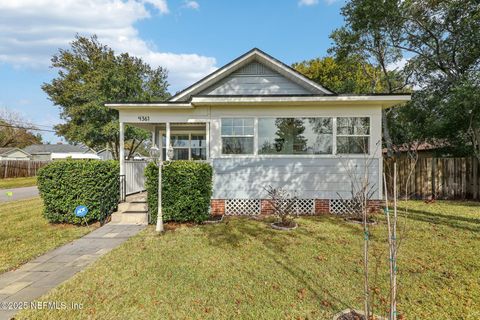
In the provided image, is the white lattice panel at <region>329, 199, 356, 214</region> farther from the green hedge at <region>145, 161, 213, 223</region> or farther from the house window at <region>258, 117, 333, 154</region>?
the green hedge at <region>145, 161, 213, 223</region>

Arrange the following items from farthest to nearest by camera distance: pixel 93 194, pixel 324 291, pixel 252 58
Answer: pixel 252 58, pixel 93 194, pixel 324 291

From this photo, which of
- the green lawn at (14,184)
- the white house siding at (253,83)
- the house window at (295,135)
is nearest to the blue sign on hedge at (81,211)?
the house window at (295,135)

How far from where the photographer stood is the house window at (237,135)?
9.01 metres

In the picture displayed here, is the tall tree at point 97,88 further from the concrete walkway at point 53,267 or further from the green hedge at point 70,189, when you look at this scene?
the concrete walkway at point 53,267

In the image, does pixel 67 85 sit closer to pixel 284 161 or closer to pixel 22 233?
pixel 22 233

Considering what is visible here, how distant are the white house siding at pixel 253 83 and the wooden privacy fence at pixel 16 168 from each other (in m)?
26.3

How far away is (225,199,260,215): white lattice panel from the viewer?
9062 mm

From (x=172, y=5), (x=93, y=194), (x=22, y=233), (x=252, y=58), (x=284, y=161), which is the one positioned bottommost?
(x=22, y=233)

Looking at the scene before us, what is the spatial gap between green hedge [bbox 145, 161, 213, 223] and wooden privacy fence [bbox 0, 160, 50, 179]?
27082 mm

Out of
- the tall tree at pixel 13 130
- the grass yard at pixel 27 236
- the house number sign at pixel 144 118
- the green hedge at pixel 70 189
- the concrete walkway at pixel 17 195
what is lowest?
the concrete walkway at pixel 17 195

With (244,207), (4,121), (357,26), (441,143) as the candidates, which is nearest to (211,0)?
(357,26)

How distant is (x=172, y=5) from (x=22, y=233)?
11603 millimetres

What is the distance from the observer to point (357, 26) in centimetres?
1523

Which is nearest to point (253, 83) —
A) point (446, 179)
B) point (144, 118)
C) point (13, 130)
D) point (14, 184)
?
point (144, 118)
